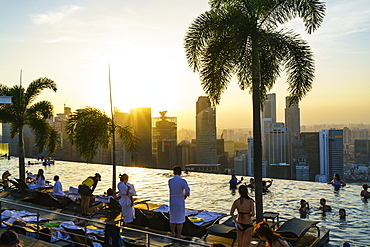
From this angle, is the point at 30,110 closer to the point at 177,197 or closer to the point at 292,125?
the point at 177,197

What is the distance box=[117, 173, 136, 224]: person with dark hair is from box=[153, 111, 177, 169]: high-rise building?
80.5 m

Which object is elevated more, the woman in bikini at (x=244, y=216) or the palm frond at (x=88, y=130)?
the palm frond at (x=88, y=130)

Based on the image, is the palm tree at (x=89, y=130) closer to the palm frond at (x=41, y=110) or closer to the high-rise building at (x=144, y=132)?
the palm frond at (x=41, y=110)

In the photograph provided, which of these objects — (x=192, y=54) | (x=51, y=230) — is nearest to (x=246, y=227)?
(x=51, y=230)

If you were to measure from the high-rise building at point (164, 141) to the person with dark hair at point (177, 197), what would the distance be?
8238 centimetres

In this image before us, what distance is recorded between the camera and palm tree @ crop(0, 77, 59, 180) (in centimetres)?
2154

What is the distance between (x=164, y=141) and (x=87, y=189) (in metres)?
82.6

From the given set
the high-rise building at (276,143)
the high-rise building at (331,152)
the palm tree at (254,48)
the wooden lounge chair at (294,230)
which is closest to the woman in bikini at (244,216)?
the wooden lounge chair at (294,230)

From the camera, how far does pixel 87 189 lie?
41.9 ft

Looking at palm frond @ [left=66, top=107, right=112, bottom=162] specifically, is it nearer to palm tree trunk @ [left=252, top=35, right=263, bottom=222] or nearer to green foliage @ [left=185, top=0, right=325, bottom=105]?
green foliage @ [left=185, top=0, right=325, bottom=105]

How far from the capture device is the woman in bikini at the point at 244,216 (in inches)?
302

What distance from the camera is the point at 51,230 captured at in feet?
30.5

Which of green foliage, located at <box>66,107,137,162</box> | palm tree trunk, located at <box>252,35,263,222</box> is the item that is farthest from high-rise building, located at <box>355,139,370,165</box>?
palm tree trunk, located at <box>252,35,263,222</box>

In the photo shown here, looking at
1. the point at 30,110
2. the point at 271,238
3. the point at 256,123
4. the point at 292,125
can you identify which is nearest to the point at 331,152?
the point at 292,125
